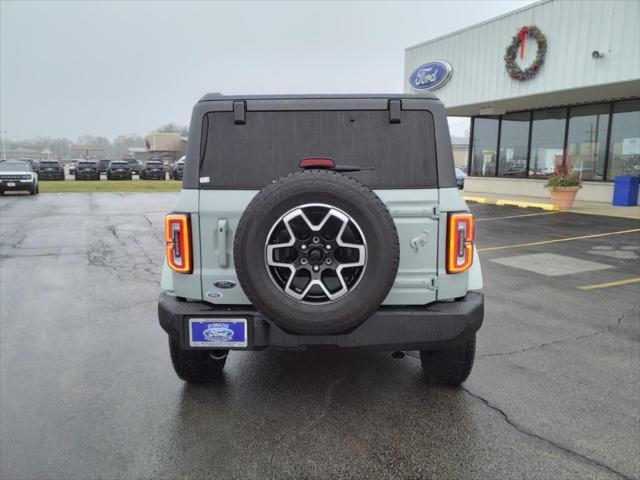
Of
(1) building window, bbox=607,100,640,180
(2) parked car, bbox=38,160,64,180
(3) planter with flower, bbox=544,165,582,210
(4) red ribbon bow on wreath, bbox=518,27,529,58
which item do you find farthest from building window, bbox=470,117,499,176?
(2) parked car, bbox=38,160,64,180

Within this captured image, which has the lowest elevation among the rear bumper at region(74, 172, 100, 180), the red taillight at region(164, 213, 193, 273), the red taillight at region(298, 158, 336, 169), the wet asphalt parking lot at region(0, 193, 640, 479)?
the wet asphalt parking lot at region(0, 193, 640, 479)

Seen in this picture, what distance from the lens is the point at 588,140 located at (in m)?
17.4

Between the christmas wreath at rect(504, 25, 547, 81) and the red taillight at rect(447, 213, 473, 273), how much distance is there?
1525 centimetres

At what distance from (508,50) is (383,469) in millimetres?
17475

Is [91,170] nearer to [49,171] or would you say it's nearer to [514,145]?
[49,171]

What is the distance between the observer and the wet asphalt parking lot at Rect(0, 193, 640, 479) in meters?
2.65

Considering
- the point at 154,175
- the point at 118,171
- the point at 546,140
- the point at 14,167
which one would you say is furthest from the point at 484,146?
the point at 118,171

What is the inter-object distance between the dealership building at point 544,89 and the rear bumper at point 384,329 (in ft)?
44.3

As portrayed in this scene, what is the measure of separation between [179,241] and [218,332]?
0.60 meters

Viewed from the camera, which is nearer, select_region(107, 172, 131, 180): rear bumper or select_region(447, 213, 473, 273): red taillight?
select_region(447, 213, 473, 273): red taillight

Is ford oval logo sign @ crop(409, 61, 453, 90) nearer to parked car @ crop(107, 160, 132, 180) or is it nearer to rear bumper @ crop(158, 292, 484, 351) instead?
rear bumper @ crop(158, 292, 484, 351)

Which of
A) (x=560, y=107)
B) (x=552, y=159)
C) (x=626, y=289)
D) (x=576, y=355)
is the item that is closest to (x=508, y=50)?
(x=560, y=107)

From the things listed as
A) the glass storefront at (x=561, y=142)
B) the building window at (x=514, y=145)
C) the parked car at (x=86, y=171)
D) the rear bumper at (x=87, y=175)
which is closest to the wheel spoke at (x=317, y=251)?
the glass storefront at (x=561, y=142)

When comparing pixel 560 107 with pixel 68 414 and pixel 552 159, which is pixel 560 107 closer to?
pixel 552 159
